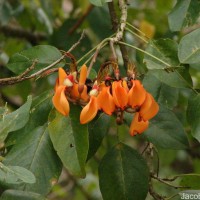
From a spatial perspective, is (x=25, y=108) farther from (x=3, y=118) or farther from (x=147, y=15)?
(x=147, y=15)

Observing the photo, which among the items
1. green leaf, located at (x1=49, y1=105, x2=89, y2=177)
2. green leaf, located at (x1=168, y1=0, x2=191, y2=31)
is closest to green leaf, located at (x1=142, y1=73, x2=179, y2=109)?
green leaf, located at (x1=168, y1=0, x2=191, y2=31)

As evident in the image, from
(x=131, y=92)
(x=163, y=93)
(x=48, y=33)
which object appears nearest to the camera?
(x=131, y=92)

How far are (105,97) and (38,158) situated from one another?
0.22 metres

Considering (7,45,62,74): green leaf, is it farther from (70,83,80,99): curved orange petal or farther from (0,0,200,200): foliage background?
(70,83,80,99): curved orange petal

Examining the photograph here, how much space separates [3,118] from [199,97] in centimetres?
48

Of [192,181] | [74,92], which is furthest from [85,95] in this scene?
[192,181]

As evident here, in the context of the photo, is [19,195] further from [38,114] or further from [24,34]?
[24,34]

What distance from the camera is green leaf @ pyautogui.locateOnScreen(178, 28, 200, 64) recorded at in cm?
135

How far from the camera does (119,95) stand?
1217 mm

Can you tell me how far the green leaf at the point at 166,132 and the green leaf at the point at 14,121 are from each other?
0.35 metres

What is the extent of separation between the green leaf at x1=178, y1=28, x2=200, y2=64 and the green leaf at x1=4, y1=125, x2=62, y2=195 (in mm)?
372

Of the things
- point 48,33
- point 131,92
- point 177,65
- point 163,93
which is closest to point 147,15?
point 48,33

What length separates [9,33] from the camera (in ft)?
8.44

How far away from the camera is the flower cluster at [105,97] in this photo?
1224 mm
